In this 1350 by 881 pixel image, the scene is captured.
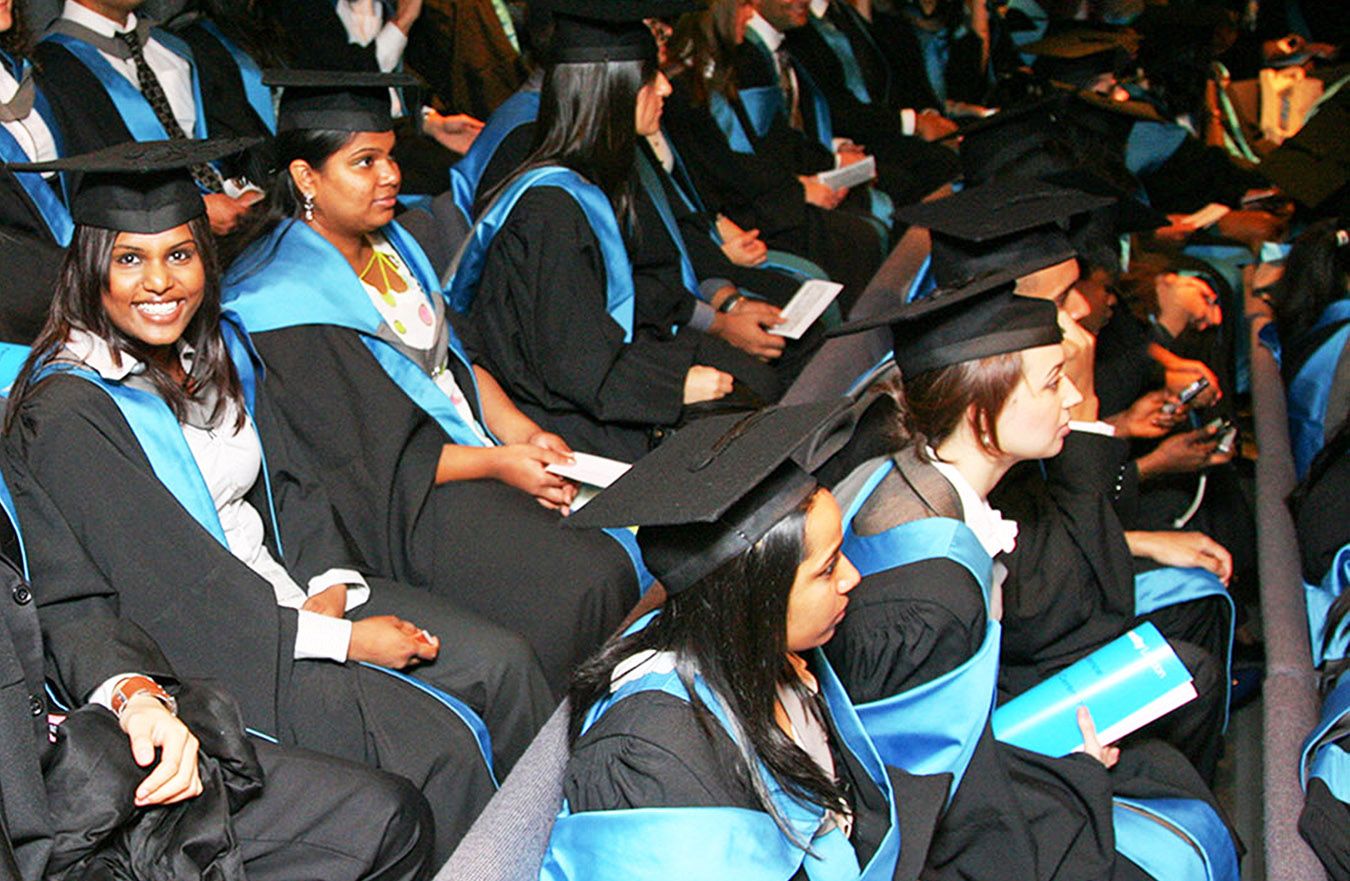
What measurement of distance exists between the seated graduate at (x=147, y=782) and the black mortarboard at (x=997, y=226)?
4.87 ft

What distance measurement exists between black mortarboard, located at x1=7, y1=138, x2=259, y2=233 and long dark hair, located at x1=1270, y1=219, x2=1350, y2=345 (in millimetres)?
3069

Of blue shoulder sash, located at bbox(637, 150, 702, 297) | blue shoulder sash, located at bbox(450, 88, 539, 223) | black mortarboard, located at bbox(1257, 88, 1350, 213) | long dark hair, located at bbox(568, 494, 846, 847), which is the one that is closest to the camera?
long dark hair, located at bbox(568, 494, 846, 847)

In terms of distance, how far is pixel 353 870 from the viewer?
2.00 m

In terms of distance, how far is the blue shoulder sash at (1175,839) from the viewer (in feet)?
7.36

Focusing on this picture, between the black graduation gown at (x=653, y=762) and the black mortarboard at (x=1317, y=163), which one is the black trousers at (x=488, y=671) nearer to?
the black graduation gown at (x=653, y=762)

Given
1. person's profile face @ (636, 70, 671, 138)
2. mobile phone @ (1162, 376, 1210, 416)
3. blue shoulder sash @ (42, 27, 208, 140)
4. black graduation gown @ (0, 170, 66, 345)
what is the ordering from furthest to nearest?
blue shoulder sash @ (42, 27, 208, 140), person's profile face @ (636, 70, 671, 138), mobile phone @ (1162, 376, 1210, 416), black graduation gown @ (0, 170, 66, 345)

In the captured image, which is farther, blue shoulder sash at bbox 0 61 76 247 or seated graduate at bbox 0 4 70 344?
blue shoulder sash at bbox 0 61 76 247

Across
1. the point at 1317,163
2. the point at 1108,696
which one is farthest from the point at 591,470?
the point at 1317,163

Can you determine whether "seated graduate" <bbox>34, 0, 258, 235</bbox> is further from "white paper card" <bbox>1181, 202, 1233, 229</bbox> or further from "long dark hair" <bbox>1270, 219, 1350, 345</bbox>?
"white paper card" <bbox>1181, 202, 1233, 229</bbox>

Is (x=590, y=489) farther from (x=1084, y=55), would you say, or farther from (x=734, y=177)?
(x=1084, y=55)

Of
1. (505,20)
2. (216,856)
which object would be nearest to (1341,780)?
(216,856)

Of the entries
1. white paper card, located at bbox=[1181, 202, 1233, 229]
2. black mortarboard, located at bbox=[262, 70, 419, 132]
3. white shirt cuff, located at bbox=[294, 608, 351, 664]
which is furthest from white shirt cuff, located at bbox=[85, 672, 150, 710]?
white paper card, located at bbox=[1181, 202, 1233, 229]

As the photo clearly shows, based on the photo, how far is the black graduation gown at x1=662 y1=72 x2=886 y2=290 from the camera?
188 inches

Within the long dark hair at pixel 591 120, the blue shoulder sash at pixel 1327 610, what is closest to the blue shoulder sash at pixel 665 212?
the long dark hair at pixel 591 120
